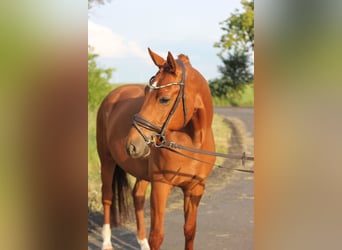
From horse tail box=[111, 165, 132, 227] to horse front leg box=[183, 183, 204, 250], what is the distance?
0.63m

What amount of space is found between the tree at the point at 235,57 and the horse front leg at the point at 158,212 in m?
0.50

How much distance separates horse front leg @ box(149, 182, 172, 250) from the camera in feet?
6.16

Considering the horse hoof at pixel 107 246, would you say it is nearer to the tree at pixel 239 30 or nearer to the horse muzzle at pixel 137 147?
the horse muzzle at pixel 137 147

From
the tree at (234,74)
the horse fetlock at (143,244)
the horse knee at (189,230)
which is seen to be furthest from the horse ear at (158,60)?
the horse fetlock at (143,244)

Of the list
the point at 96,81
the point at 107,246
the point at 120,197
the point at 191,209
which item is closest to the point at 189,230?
the point at 191,209

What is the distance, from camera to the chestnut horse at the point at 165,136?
1706 millimetres

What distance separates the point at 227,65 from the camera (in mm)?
1948

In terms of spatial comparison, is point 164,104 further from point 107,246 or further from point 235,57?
point 107,246

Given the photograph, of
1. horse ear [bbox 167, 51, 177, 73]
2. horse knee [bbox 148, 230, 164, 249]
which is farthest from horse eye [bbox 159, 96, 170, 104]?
horse knee [bbox 148, 230, 164, 249]

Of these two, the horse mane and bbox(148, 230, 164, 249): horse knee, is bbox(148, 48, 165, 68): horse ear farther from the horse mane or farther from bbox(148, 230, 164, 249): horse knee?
bbox(148, 230, 164, 249): horse knee
